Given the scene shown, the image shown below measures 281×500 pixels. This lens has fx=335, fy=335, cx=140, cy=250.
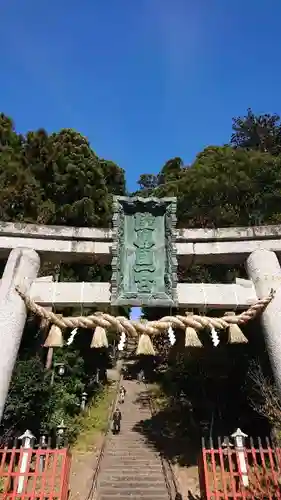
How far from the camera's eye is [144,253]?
6566 mm

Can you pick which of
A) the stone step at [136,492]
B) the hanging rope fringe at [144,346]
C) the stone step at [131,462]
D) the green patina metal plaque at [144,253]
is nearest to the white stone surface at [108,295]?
the green patina metal plaque at [144,253]

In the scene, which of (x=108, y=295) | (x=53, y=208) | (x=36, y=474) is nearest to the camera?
(x=36, y=474)

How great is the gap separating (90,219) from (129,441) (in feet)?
32.5

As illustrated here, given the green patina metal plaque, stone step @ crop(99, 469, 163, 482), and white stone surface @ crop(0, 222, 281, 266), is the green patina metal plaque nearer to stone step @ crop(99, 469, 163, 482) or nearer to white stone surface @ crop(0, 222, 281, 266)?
white stone surface @ crop(0, 222, 281, 266)

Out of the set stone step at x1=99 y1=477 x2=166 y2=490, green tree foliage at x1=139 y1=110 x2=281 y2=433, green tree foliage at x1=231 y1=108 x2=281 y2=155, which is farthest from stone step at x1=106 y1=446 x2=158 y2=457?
green tree foliage at x1=231 y1=108 x2=281 y2=155

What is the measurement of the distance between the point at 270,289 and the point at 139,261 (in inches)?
98.5

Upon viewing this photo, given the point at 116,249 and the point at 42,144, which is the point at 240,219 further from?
the point at 42,144

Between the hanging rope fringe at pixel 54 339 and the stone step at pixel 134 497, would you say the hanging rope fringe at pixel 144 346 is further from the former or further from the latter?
the stone step at pixel 134 497

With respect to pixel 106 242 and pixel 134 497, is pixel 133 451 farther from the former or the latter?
pixel 106 242

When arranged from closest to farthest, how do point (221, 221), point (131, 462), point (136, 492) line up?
point (136, 492), point (131, 462), point (221, 221)

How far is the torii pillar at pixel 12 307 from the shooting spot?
5.55 metres

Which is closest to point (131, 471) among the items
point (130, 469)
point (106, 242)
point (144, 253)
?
point (130, 469)

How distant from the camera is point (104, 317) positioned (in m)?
5.77

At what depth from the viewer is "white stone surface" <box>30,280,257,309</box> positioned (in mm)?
6305
